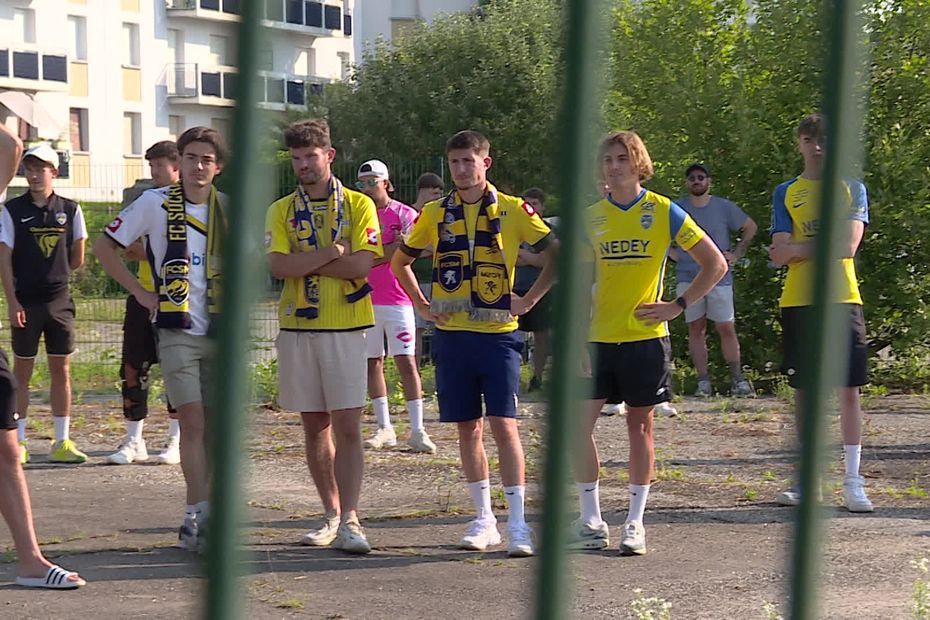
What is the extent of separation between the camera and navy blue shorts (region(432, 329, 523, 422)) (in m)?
6.78

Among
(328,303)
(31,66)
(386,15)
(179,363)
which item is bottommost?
(179,363)

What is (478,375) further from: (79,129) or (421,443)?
(79,129)

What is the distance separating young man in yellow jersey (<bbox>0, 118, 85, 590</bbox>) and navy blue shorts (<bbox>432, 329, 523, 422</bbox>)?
69.1 inches

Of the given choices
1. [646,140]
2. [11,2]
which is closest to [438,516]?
[646,140]

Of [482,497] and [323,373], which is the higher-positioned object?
[323,373]

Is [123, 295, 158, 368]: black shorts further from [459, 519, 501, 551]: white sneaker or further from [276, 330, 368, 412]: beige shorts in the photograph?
[459, 519, 501, 551]: white sneaker

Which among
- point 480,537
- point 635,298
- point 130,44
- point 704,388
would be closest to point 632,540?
point 480,537

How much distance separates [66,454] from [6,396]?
4.11 meters

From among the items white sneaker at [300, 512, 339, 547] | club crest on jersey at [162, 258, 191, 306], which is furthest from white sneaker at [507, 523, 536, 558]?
club crest on jersey at [162, 258, 191, 306]

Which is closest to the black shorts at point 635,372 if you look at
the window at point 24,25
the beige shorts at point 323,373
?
the beige shorts at point 323,373

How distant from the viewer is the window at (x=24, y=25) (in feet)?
164

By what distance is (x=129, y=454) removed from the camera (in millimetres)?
9703

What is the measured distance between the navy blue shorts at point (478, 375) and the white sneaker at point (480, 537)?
1.66ft

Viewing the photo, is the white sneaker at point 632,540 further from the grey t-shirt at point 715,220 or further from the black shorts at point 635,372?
the grey t-shirt at point 715,220
